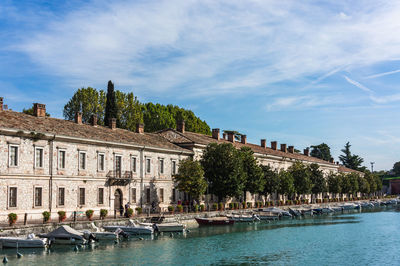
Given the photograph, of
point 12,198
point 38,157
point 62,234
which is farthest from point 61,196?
point 62,234

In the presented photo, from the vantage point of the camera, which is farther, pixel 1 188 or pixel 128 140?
pixel 128 140

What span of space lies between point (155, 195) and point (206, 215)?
6.62m

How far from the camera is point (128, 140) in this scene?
183 ft

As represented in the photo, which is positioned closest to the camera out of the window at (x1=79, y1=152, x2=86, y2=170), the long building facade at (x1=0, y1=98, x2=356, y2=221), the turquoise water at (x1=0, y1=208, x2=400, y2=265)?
the turquoise water at (x1=0, y1=208, x2=400, y2=265)

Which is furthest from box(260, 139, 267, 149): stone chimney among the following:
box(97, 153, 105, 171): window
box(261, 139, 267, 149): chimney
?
box(97, 153, 105, 171): window

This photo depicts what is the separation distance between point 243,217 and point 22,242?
1297 inches

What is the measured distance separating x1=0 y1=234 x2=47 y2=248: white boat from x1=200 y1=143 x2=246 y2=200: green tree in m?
30.8

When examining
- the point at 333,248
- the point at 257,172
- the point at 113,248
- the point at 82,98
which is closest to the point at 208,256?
the point at 113,248

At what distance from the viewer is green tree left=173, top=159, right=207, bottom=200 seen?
5853 centimetres

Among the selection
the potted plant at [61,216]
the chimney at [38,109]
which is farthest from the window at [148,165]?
the potted plant at [61,216]

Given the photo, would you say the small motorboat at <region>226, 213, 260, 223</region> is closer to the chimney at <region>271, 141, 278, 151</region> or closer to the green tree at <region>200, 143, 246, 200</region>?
the green tree at <region>200, 143, 246, 200</region>

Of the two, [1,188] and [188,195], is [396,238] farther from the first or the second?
[1,188]

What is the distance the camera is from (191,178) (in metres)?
58.3

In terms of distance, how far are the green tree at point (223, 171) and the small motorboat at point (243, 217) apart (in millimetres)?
2760
